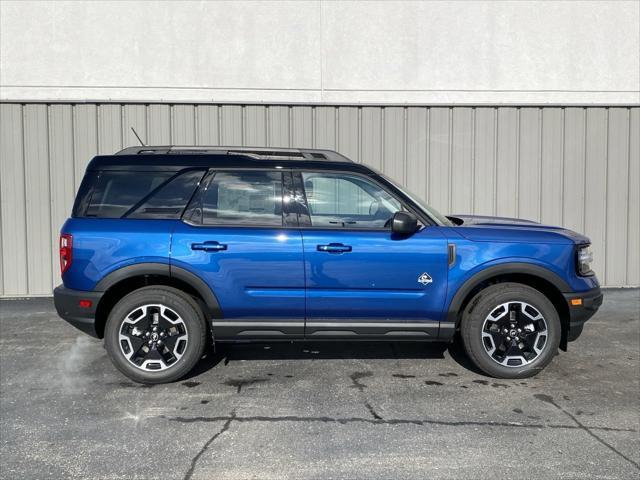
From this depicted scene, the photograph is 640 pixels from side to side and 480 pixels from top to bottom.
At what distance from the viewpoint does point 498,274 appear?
4887 mm

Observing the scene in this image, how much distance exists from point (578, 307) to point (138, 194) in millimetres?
3774

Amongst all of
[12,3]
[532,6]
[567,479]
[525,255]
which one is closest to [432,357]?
[525,255]

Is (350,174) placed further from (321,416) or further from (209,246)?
(321,416)

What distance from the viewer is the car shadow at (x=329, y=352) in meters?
5.65

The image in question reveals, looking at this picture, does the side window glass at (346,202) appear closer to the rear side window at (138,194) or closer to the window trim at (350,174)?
the window trim at (350,174)

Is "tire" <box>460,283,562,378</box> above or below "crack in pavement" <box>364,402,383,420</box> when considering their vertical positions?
above

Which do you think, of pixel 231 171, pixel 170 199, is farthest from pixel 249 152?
pixel 170 199

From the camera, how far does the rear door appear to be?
474cm

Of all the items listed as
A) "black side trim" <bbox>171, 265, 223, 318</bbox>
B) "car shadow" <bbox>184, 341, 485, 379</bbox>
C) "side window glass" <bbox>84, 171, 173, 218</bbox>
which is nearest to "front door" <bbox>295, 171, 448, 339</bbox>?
"black side trim" <bbox>171, 265, 223, 318</bbox>

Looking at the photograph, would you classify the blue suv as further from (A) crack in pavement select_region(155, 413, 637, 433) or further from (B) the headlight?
(A) crack in pavement select_region(155, 413, 637, 433)

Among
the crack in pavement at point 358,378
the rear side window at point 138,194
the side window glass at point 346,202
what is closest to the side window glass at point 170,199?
the rear side window at point 138,194

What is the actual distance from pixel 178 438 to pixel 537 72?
25.5ft

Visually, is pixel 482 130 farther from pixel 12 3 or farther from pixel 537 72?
pixel 12 3

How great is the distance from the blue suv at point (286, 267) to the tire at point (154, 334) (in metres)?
0.01
